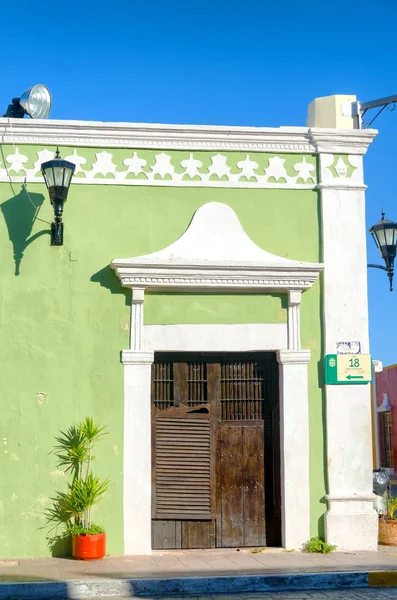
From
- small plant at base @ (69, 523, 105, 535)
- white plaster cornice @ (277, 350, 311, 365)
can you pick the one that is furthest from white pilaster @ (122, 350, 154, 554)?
white plaster cornice @ (277, 350, 311, 365)

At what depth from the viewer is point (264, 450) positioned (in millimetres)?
10789

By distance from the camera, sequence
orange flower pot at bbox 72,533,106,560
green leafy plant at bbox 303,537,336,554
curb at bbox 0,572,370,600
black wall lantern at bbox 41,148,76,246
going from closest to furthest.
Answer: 1. curb at bbox 0,572,370,600
2. orange flower pot at bbox 72,533,106,560
3. black wall lantern at bbox 41,148,76,246
4. green leafy plant at bbox 303,537,336,554

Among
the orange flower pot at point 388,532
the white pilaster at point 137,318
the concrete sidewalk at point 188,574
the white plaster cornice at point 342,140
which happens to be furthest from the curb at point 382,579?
the white plaster cornice at point 342,140

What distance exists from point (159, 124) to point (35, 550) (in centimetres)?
526

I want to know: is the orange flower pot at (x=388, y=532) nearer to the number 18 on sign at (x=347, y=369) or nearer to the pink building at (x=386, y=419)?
the number 18 on sign at (x=347, y=369)

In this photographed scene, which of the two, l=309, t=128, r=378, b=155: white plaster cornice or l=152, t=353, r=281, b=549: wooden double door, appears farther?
l=309, t=128, r=378, b=155: white plaster cornice

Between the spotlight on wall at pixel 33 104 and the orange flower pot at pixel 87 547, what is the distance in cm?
522

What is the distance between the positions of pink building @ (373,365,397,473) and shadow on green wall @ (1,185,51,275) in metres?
17.7

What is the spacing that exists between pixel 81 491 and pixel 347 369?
3525mm

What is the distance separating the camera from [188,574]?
29.1 feet

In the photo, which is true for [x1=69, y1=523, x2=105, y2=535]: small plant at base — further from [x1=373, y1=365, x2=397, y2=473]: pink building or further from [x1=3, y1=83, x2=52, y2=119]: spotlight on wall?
[x1=373, y1=365, x2=397, y2=473]: pink building

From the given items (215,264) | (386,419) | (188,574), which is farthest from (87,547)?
(386,419)

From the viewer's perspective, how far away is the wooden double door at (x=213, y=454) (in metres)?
10.5

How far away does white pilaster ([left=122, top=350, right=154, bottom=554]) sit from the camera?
10.2 m
